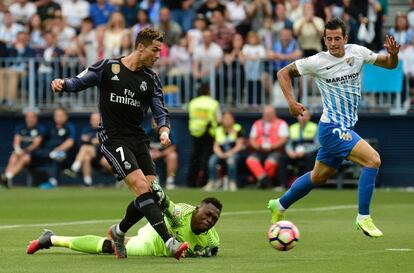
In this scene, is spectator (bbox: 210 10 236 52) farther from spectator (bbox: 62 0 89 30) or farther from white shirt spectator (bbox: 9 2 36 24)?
white shirt spectator (bbox: 9 2 36 24)

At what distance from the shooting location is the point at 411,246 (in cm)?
1348

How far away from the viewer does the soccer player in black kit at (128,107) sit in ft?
40.4

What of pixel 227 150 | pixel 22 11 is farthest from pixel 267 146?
pixel 22 11

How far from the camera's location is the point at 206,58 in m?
27.9

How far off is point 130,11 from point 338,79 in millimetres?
16475

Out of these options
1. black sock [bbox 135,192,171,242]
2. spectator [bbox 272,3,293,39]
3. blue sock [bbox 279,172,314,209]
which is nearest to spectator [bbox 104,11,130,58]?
spectator [bbox 272,3,293,39]

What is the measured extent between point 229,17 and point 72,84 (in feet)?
55.0

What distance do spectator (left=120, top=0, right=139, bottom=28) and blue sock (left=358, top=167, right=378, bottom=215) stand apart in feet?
55.1

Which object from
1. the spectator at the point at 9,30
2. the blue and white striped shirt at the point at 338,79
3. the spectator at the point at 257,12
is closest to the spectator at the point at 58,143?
the spectator at the point at 9,30

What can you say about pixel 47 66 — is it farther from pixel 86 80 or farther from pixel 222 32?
pixel 86 80

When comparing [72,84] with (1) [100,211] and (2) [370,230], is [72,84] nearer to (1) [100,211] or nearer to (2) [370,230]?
(2) [370,230]

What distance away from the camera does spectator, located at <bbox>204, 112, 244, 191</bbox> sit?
88.6 feet

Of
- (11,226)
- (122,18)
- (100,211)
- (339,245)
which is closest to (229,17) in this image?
(122,18)

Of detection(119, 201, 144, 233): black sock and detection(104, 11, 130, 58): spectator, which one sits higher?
detection(104, 11, 130, 58): spectator
